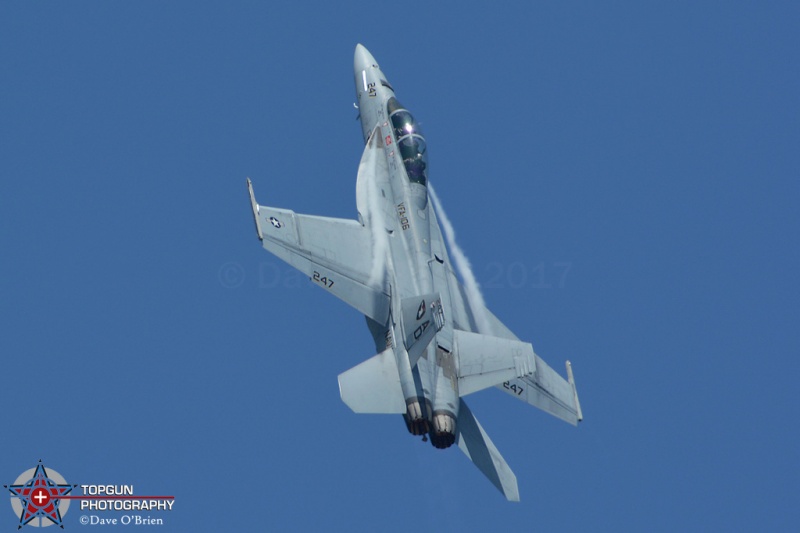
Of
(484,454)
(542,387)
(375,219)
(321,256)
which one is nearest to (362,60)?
(375,219)

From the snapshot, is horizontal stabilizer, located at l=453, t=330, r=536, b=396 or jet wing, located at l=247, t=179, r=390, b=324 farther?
jet wing, located at l=247, t=179, r=390, b=324

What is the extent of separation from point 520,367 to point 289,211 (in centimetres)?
667

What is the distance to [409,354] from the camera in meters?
33.7

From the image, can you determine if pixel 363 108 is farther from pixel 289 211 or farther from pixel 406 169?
pixel 289 211

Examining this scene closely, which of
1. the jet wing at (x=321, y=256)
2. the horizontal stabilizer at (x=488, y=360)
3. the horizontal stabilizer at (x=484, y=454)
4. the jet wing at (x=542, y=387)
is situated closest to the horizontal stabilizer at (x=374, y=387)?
the horizontal stabilizer at (x=488, y=360)

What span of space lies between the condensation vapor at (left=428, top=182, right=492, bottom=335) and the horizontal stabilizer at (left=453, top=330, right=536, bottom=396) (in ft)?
10.2

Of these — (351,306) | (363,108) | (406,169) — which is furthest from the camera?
(363,108)

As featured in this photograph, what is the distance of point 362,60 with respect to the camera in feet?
142

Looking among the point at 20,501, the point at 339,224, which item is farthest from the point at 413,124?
the point at 20,501

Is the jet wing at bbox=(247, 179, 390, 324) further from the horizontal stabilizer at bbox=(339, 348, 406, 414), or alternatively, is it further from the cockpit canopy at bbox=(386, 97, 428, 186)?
the cockpit canopy at bbox=(386, 97, 428, 186)

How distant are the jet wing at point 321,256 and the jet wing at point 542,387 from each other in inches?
89.8

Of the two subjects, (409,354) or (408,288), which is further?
Answer: (408,288)

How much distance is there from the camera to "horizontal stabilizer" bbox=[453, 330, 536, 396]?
34125 millimetres

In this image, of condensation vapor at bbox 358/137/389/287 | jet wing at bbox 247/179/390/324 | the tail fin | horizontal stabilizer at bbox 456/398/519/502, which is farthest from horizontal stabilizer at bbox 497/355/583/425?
the tail fin
